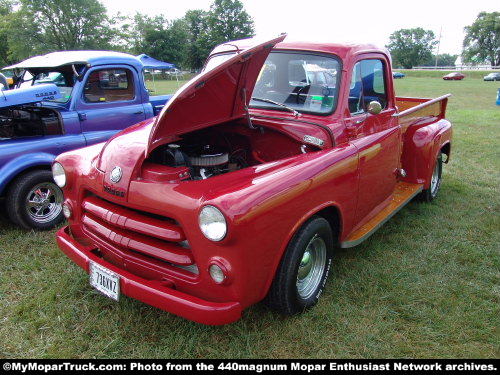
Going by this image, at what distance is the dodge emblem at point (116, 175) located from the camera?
2475 millimetres

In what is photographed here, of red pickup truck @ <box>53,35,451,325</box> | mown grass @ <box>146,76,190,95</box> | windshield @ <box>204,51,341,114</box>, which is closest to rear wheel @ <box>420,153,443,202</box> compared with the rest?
red pickup truck @ <box>53,35,451,325</box>

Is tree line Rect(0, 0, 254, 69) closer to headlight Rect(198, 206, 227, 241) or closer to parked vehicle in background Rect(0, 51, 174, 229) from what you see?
parked vehicle in background Rect(0, 51, 174, 229)

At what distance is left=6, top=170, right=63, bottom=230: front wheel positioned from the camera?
3.87 metres

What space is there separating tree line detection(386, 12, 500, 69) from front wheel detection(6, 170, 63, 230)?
8754 centimetres

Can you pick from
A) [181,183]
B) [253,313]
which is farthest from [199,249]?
[253,313]

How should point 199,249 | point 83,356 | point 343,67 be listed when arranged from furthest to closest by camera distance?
point 343,67 → point 83,356 → point 199,249

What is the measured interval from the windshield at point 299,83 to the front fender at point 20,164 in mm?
2078

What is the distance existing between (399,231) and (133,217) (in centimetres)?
289

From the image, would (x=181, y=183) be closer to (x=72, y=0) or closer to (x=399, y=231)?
(x=399, y=231)

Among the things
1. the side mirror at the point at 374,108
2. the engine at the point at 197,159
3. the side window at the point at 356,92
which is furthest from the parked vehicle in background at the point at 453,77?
the engine at the point at 197,159

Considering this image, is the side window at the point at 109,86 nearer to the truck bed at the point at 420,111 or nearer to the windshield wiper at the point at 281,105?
the windshield wiper at the point at 281,105

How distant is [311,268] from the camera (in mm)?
2820

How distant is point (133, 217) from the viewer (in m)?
2.39
